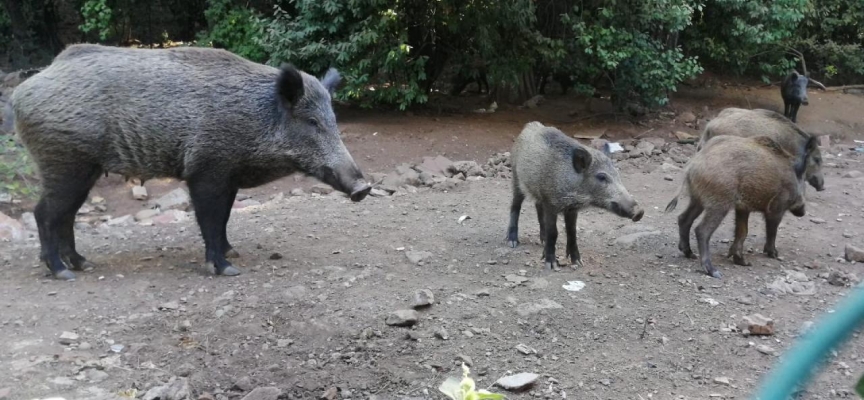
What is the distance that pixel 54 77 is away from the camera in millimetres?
5543

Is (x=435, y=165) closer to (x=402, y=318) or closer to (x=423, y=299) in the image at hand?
(x=423, y=299)

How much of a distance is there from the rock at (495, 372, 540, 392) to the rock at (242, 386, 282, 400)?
1.19 meters

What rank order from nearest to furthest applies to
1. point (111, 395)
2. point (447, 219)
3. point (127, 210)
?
point (111, 395) < point (447, 219) < point (127, 210)

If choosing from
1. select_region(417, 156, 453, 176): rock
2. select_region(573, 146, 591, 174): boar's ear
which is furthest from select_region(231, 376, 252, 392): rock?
select_region(417, 156, 453, 176): rock

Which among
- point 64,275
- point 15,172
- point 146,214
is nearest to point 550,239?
point 64,275

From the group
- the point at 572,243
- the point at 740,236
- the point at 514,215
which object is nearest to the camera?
the point at 572,243

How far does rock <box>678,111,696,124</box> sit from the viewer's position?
1337 cm

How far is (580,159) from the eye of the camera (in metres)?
6.08

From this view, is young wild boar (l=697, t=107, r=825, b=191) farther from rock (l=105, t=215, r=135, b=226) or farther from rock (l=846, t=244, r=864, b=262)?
rock (l=105, t=215, r=135, b=226)

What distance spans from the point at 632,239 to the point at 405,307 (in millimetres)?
2704

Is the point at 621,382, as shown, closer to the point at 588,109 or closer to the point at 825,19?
the point at 588,109

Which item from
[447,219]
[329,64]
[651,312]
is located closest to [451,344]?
[651,312]

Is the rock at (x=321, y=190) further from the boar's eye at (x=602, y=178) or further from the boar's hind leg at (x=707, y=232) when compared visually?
the boar's hind leg at (x=707, y=232)

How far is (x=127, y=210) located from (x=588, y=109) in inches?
329
